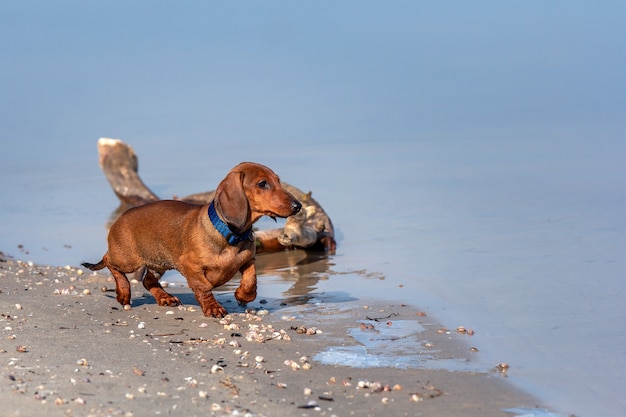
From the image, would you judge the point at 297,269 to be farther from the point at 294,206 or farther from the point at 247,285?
the point at 294,206

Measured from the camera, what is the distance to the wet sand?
544 cm

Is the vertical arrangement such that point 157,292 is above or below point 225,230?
below

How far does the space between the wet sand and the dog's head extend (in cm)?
67

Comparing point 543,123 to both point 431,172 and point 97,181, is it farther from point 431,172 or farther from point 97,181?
point 97,181

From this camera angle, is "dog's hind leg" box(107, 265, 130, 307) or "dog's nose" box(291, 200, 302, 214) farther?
"dog's hind leg" box(107, 265, 130, 307)

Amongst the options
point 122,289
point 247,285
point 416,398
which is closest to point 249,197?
point 247,285

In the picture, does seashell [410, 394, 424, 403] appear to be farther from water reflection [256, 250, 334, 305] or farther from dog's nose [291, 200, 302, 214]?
water reflection [256, 250, 334, 305]

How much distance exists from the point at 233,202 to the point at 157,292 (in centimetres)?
106

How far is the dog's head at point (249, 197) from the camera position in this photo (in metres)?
7.36

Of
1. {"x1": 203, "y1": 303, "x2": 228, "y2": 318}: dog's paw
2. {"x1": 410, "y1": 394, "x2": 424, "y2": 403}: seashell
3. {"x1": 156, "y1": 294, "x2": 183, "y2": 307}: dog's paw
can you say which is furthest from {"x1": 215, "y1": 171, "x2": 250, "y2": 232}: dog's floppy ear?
{"x1": 410, "y1": 394, "x2": 424, "y2": 403}: seashell

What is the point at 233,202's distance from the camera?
736cm

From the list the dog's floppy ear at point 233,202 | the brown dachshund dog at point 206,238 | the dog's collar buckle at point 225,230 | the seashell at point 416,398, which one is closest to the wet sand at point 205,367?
the seashell at point 416,398

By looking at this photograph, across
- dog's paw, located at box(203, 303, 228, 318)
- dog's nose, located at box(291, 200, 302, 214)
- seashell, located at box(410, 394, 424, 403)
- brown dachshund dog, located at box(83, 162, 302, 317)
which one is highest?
dog's nose, located at box(291, 200, 302, 214)

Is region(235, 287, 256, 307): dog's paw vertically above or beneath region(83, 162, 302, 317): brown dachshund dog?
beneath
